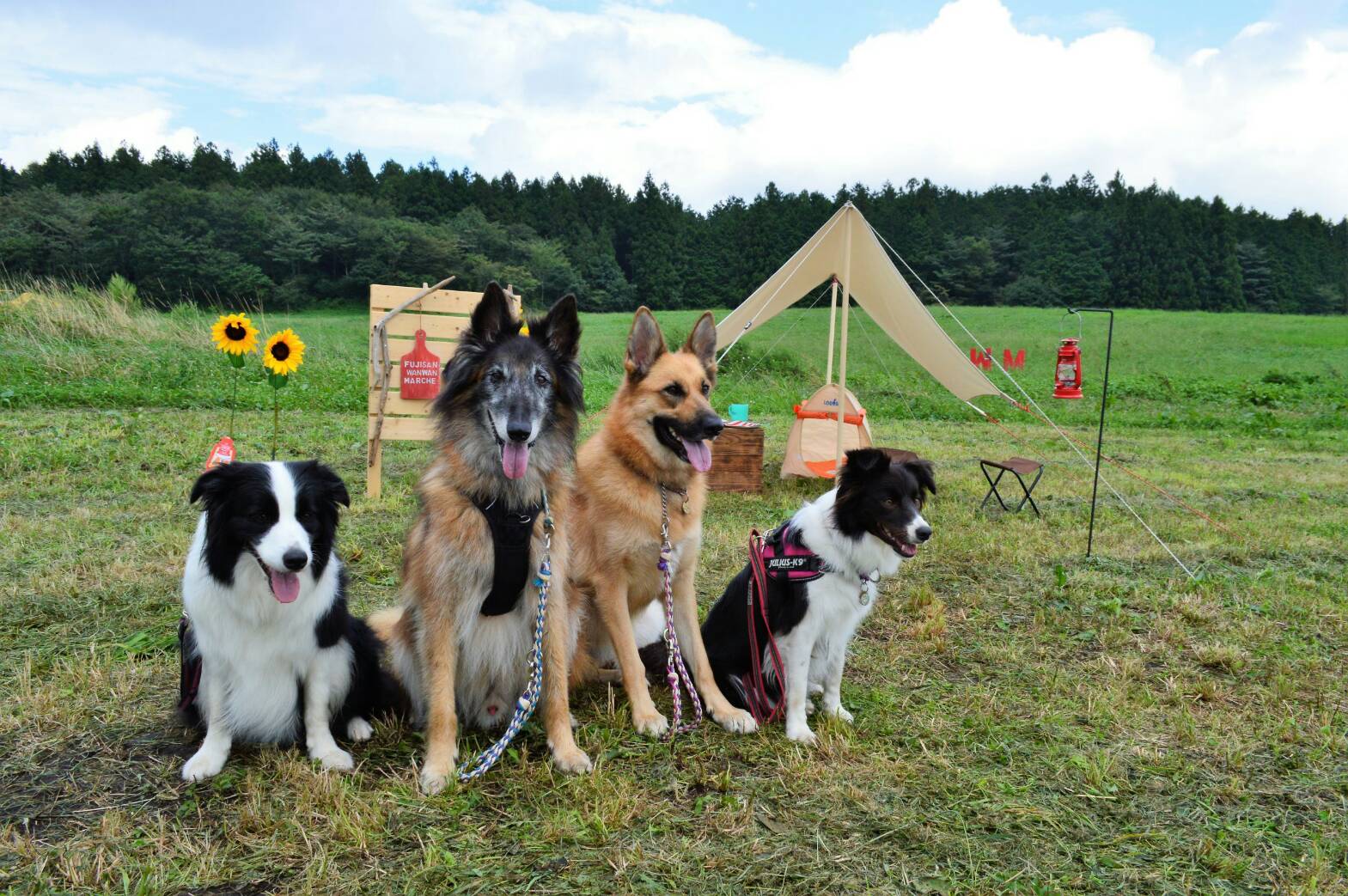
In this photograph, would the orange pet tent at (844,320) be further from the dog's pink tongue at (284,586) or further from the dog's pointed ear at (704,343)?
the dog's pink tongue at (284,586)

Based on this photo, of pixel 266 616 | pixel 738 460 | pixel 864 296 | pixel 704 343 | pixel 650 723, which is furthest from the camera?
pixel 864 296

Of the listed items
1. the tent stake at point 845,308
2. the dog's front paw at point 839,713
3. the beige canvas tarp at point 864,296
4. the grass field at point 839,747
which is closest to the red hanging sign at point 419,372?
the grass field at point 839,747

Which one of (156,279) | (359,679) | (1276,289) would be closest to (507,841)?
(359,679)

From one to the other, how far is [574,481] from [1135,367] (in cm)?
2560

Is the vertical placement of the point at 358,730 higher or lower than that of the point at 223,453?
lower

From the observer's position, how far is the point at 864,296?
9148mm

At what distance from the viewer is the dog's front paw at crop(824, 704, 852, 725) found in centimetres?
359

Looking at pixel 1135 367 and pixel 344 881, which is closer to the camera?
pixel 344 881

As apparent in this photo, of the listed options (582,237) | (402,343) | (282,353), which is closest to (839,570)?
(282,353)

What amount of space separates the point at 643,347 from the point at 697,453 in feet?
2.12

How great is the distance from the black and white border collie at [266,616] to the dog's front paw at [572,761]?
823 millimetres

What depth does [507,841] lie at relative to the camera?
2660mm

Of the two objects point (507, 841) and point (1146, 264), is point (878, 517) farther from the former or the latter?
point (1146, 264)

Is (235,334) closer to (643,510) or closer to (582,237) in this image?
(643,510)
